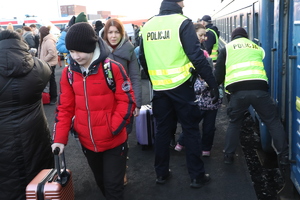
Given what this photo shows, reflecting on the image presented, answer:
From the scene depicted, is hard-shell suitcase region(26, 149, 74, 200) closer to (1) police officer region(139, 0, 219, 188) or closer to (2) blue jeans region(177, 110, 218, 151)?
(1) police officer region(139, 0, 219, 188)

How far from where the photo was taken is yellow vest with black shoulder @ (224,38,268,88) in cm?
405

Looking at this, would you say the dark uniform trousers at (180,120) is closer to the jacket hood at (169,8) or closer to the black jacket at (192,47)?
the black jacket at (192,47)

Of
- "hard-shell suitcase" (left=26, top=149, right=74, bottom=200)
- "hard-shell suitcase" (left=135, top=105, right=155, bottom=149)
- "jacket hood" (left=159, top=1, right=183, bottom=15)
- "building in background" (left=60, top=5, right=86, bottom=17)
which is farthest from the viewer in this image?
"building in background" (left=60, top=5, right=86, bottom=17)

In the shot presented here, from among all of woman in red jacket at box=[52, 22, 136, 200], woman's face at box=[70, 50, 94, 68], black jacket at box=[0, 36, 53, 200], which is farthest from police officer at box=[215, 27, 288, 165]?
black jacket at box=[0, 36, 53, 200]

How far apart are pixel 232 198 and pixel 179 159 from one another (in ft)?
3.94

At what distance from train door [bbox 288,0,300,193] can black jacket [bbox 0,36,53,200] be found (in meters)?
2.27

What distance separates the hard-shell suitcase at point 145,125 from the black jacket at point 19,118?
176cm

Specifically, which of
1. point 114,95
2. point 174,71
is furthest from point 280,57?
point 114,95

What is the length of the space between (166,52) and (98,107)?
1.06 metres

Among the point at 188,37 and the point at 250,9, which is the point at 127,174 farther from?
the point at 250,9

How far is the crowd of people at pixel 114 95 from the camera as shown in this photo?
2.76 m

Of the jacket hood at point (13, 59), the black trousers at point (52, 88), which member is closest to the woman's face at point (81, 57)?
the jacket hood at point (13, 59)

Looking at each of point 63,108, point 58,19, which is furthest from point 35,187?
point 58,19

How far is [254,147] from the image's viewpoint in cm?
530
